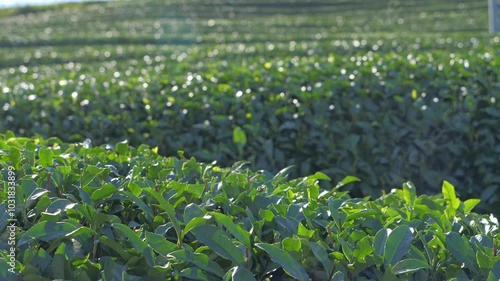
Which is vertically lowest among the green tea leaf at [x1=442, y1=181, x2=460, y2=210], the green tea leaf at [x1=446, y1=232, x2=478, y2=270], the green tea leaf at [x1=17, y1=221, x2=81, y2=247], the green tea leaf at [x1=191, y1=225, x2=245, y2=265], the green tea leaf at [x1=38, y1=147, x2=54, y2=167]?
the green tea leaf at [x1=442, y1=181, x2=460, y2=210]

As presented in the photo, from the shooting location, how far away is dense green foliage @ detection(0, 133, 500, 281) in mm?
1854

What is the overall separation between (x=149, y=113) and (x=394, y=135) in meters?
1.71

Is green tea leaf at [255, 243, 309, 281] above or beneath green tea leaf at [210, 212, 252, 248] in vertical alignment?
beneath

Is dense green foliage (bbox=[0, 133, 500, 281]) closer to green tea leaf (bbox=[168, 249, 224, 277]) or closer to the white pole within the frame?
green tea leaf (bbox=[168, 249, 224, 277])

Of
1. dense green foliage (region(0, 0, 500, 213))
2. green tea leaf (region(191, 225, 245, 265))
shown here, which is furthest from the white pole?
green tea leaf (region(191, 225, 245, 265))

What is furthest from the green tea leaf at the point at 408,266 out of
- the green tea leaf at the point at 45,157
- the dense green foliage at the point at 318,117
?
the dense green foliage at the point at 318,117

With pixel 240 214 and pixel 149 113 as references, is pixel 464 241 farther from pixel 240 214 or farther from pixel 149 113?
pixel 149 113

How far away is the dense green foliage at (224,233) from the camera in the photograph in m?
1.85

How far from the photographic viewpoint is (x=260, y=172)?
3281mm

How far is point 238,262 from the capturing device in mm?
1864

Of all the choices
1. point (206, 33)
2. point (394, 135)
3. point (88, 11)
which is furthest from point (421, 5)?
point (394, 135)

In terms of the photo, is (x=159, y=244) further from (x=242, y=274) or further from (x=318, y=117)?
(x=318, y=117)

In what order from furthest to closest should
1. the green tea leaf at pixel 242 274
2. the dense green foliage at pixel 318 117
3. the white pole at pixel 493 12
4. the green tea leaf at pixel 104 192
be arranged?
the white pole at pixel 493 12 → the dense green foliage at pixel 318 117 → the green tea leaf at pixel 104 192 → the green tea leaf at pixel 242 274

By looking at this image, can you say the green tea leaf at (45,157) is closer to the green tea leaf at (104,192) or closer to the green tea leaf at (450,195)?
→ the green tea leaf at (104,192)
